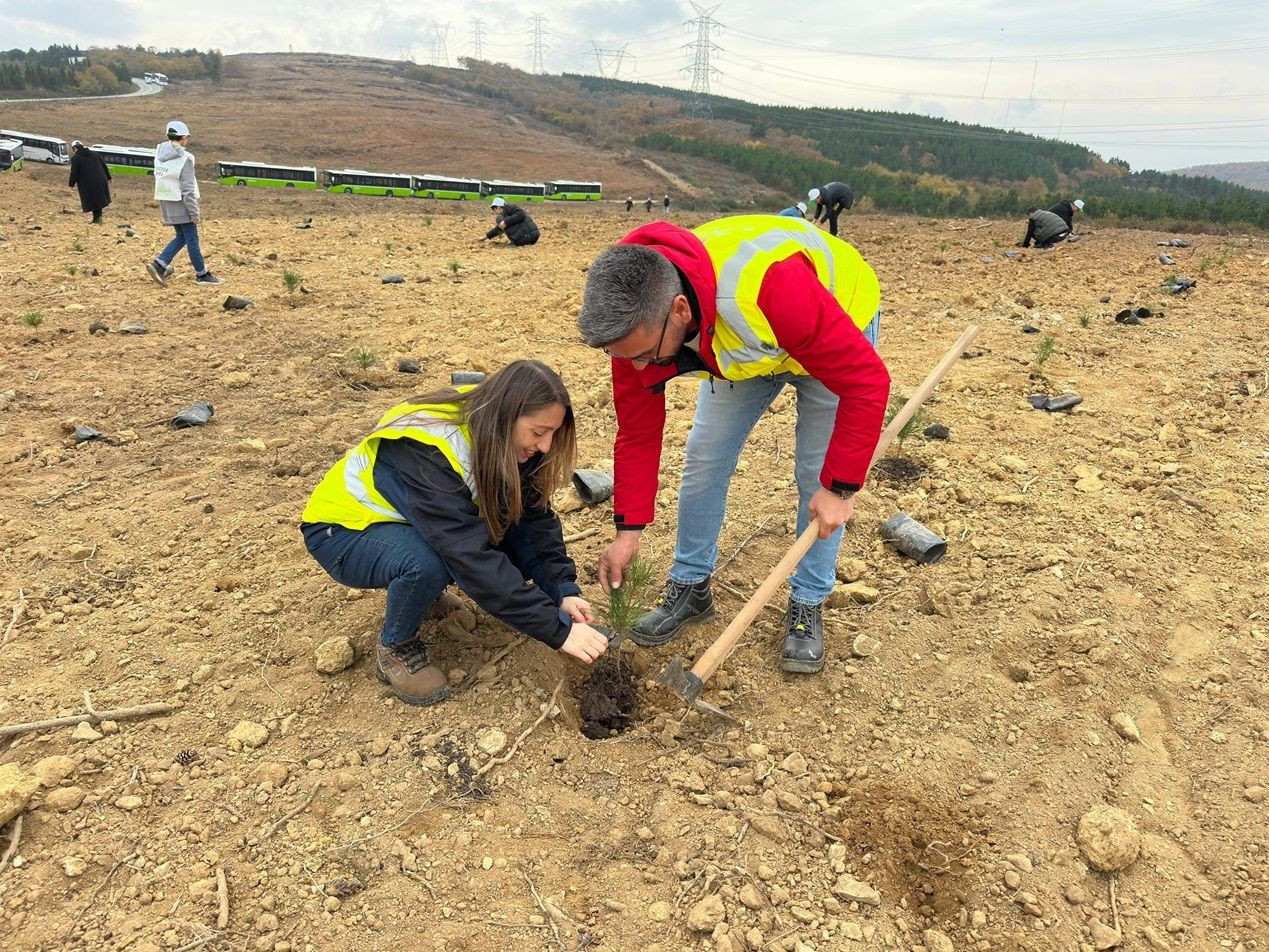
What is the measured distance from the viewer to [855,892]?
1.97 meters

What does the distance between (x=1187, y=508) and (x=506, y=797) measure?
11.4ft

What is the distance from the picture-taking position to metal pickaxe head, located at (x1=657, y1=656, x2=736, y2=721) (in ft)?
8.00

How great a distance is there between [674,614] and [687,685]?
1.60 feet

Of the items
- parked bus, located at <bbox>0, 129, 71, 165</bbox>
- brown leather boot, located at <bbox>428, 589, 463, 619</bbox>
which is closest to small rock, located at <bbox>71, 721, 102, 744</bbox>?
brown leather boot, located at <bbox>428, 589, 463, 619</bbox>

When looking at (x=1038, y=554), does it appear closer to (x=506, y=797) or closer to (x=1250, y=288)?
(x=506, y=797)

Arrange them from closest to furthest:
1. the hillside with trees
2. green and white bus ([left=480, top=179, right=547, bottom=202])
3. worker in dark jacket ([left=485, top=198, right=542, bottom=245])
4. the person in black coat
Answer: worker in dark jacket ([left=485, top=198, right=542, bottom=245])
the person in black coat
green and white bus ([left=480, top=179, right=547, bottom=202])
the hillside with trees

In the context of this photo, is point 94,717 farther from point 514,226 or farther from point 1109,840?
point 514,226

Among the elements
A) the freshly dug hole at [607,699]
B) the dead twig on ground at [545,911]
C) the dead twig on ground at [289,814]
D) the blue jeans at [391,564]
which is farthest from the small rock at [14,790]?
the freshly dug hole at [607,699]

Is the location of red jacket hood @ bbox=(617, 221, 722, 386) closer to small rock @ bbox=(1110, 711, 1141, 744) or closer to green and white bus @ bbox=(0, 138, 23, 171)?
small rock @ bbox=(1110, 711, 1141, 744)

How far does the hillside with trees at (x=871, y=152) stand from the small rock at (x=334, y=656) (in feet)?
68.5

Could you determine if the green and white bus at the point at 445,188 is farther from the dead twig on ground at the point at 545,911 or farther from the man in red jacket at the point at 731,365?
the dead twig on ground at the point at 545,911

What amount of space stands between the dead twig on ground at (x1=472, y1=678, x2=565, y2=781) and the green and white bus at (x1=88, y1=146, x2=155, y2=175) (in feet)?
71.2

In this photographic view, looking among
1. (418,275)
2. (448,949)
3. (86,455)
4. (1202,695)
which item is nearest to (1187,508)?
(1202,695)

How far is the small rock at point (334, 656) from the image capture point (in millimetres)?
2600
